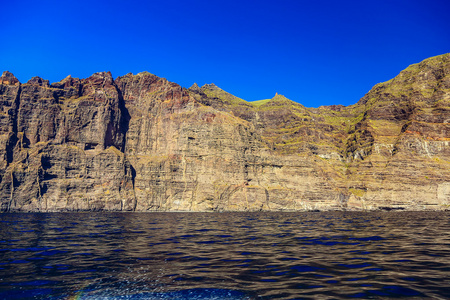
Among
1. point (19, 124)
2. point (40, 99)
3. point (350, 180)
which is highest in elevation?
point (40, 99)

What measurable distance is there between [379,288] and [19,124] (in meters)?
185

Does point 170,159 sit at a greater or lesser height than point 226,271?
greater

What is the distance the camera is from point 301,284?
1242 cm

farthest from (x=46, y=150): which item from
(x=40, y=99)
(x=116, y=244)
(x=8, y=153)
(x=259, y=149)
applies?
(x=116, y=244)

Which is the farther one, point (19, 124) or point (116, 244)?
point (19, 124)

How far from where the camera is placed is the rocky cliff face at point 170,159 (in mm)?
149000

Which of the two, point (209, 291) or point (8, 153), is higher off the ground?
point (8, 153)

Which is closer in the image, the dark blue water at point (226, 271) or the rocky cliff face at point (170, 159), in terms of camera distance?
the dark blue water at point (226, 271)

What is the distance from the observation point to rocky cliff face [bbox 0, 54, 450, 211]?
149 metres

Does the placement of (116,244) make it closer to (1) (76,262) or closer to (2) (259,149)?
(1) (76,262)

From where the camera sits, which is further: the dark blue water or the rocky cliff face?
the rocky cliff face

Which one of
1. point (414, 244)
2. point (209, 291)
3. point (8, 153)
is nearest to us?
point (209, 291)

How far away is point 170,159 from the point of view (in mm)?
168125

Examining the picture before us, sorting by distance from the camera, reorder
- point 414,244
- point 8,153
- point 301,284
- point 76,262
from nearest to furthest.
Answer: point 301,284 < point 76,262 < point 414,244 < point 8,153
